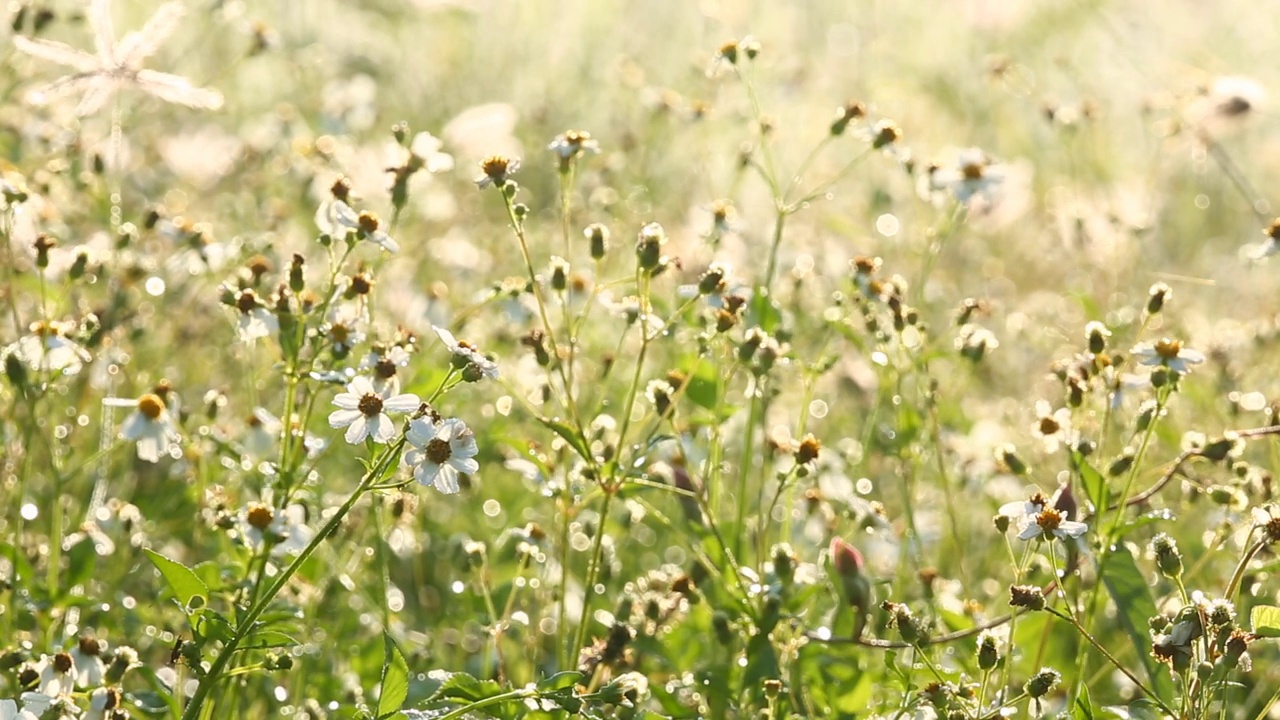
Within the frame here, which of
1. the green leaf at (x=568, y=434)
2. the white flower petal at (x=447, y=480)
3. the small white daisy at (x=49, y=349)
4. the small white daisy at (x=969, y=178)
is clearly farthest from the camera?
the small white daisy at (x=969, y=178)

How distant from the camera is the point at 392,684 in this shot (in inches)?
51.9

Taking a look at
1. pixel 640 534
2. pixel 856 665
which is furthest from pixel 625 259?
pixel 856 665

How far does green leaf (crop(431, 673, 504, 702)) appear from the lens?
134 cm

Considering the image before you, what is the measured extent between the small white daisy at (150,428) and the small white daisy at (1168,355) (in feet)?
3.65

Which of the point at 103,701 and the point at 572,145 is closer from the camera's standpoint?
the point at 103,701

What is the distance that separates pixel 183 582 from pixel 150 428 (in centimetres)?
39

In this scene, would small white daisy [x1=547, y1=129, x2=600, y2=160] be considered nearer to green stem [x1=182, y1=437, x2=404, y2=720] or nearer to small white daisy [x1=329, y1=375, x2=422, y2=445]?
small white daisy [x1=329, y1=375, x2=422, y2=445]

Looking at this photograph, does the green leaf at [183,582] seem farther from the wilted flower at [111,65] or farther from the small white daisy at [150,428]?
the wilted flower at [111,65]

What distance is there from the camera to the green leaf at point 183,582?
132cm

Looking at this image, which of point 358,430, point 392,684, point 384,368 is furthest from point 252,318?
point 392,684

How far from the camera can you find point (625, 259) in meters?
3.50

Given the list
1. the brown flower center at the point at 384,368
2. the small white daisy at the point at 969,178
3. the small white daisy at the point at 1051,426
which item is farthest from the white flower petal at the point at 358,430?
the small white daisy at the point at 969,178

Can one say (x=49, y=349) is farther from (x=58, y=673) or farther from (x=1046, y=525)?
(x=1046, y=525)

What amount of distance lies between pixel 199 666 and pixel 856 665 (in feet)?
2.60
